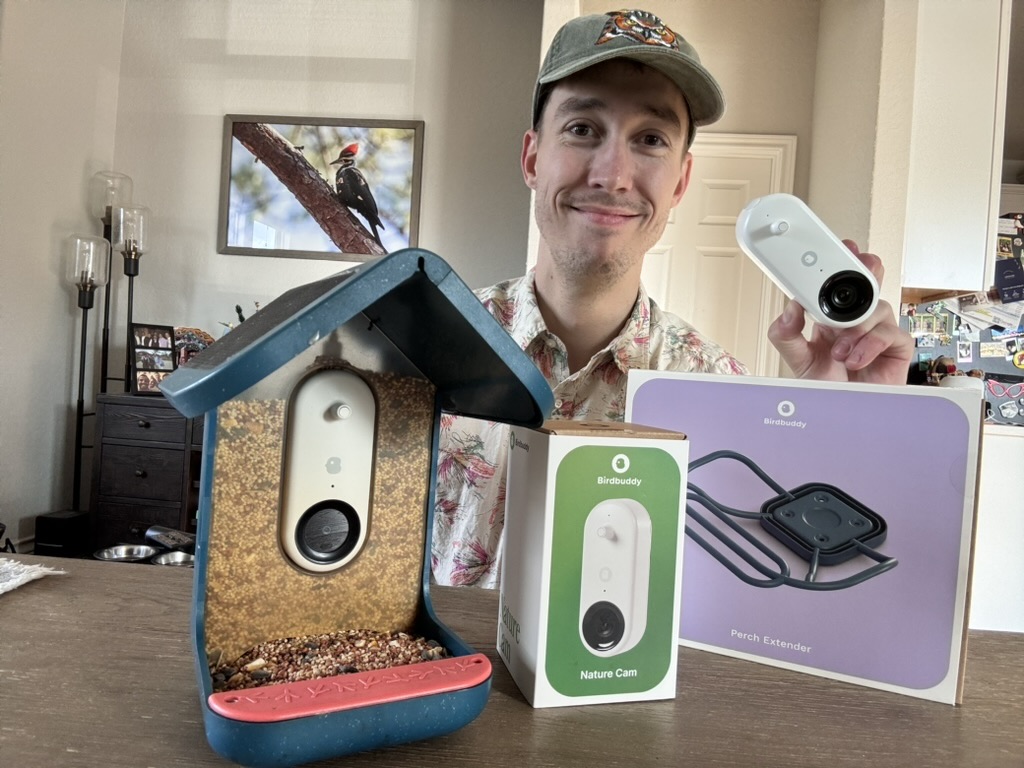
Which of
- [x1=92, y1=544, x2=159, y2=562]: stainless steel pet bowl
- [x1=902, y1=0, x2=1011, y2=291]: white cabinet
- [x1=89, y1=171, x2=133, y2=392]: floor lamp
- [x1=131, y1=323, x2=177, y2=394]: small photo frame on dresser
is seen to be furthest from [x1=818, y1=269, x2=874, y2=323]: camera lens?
[x1=89, y1=171, x2=133, y2=392]: floor lamp

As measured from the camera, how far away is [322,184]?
10.6 feet

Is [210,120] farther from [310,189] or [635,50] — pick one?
[635,50]

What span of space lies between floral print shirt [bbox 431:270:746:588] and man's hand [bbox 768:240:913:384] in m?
0.28

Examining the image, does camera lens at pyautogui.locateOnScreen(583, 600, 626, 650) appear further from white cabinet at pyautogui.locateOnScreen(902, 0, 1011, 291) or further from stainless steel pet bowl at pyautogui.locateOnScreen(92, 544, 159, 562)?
white cabinet at pyautogui.locateOnScreen(902, 0, 1011, 291)

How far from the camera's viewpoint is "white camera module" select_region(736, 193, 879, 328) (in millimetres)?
701

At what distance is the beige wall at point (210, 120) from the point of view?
2992 millimetres

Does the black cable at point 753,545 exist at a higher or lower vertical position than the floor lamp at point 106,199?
lower

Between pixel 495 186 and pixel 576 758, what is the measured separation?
3040 mm

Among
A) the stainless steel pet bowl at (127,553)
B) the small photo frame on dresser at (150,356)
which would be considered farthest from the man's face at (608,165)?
the small photo frame on dresser at (150,356)

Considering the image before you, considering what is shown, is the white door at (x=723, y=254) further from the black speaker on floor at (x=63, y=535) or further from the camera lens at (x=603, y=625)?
the camera lens at (x=603, y=625)

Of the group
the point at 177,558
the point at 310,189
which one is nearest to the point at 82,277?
the point at 310,189

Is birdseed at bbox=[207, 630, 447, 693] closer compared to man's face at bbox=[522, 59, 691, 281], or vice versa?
birdseed at bbox=[207, 630, 447, 693]

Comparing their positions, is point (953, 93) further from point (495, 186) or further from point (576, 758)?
point (576, 758)

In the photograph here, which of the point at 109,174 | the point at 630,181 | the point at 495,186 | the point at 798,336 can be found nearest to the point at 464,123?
the point at 495,186
